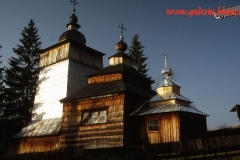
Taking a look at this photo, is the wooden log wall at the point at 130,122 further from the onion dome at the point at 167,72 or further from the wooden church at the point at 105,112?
the onion dome at the point at 167,72

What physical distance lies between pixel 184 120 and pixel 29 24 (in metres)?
29.1

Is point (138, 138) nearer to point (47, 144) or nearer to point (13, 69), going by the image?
point (47, 144)

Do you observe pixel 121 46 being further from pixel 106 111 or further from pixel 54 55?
pixel 106 111

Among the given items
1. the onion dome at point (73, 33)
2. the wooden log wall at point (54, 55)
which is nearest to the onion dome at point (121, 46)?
the wooden log wall at point (54, 55)

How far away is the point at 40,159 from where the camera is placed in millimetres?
12867

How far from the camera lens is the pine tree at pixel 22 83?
3169 centimetres

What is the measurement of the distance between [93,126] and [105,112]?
1.44 metres

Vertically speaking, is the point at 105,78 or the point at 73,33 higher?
the point at 73,33

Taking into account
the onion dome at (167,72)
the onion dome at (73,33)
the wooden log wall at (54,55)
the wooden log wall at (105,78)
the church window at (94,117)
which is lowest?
the church window at (94,117)

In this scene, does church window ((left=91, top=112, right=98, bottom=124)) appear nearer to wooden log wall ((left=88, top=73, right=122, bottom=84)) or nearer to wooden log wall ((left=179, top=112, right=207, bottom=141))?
wooden log wall ((left=88, top=73, right=122, bottom=84))

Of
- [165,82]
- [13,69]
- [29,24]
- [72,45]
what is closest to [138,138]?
[165,82]

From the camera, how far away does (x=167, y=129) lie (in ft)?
57.6

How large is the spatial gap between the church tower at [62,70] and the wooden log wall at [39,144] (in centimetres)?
294

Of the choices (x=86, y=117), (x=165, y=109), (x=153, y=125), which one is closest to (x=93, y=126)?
(x=86, y=117)
